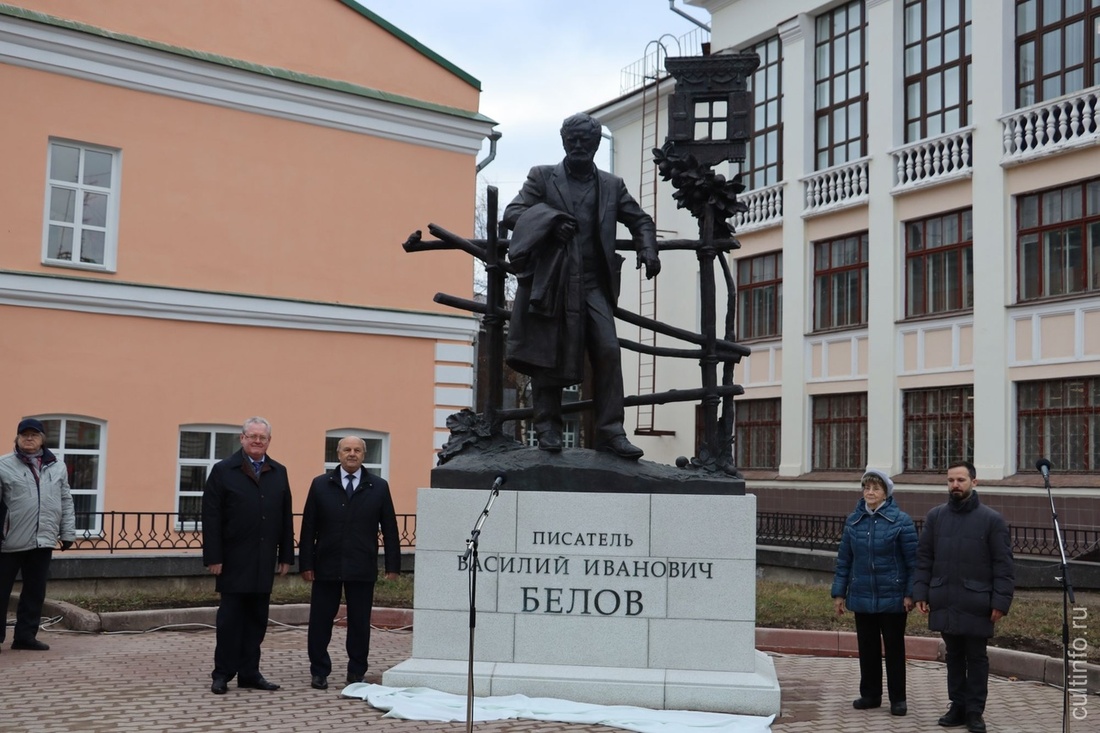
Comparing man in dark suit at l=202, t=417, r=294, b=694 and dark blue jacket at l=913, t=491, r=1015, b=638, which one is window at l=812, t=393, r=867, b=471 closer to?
dark blue jacket at l=913, t=491, r=1015, b=638

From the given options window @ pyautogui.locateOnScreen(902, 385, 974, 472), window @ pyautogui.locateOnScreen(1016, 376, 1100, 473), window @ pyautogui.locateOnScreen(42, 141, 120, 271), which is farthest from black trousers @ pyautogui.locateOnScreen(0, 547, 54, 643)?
window @ pyautogui.locateOnScreen(902, 385, 974, 472)

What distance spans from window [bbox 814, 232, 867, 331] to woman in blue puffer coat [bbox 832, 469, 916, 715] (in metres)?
19.9

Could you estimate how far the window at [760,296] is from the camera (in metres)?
31.5

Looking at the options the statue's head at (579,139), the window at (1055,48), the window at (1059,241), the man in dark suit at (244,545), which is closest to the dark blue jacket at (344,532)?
the man in dark suit at (244,545)

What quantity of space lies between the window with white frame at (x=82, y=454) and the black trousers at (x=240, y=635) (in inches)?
388

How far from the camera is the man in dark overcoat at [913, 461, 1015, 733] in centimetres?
839

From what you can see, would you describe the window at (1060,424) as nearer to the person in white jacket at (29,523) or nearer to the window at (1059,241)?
the window at (1059,241)

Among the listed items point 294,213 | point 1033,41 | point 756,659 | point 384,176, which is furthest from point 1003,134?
point 756,659

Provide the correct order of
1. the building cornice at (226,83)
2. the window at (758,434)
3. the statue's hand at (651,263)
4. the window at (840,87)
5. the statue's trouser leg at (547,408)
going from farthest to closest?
the window at (758,434) → the window at (840,87) → the building cornice at (226,83) → the statue's trouser leg at (547,408) → the statue's hand at (651,263)

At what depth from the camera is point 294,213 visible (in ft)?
68.0

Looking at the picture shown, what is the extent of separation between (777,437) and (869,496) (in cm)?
2235

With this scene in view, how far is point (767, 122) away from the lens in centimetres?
3231

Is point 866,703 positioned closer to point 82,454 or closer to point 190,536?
point 190,536

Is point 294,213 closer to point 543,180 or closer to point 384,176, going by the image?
point 384,176
